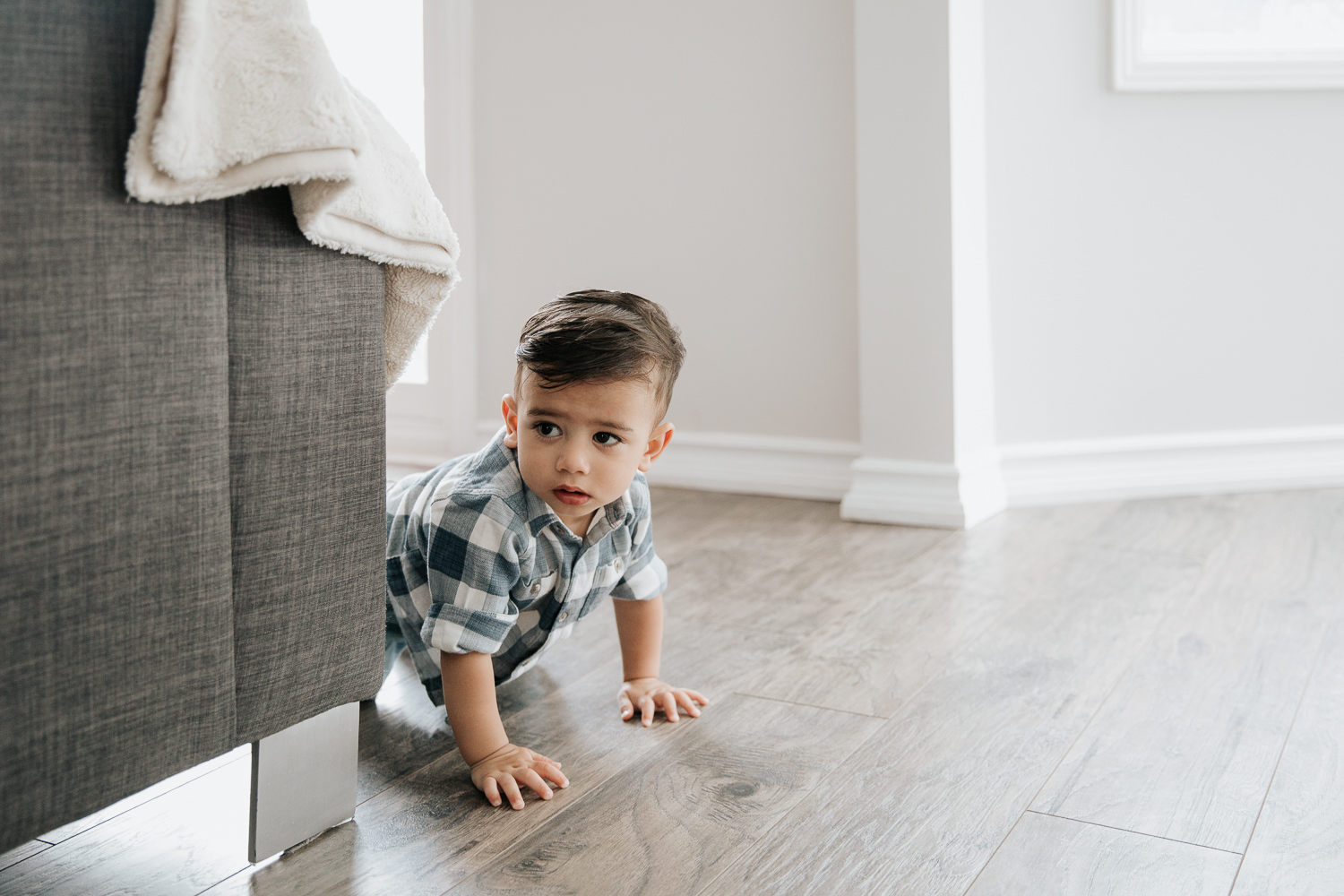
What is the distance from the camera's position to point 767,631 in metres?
1.37

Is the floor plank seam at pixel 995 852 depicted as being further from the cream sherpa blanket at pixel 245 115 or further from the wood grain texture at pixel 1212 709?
the cream sherpa blanket at pixel 245 115

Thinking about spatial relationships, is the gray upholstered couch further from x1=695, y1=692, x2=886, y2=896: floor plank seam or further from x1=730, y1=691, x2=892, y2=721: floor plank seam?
x1=730, y1=691, x2=892, y2=721: floor plank seam

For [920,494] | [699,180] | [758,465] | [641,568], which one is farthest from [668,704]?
[699,180]

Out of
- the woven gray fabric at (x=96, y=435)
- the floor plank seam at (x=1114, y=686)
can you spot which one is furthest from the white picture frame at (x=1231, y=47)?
the woven gray fabric at (x=96, y=435)

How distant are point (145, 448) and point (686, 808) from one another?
0.50 m

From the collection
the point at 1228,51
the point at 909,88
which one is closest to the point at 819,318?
the point at 909,88

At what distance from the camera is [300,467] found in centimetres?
76

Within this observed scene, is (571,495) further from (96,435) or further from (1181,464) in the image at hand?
(1181,464)

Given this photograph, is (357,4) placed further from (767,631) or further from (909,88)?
(767,631)

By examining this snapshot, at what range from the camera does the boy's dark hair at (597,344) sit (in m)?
0.94

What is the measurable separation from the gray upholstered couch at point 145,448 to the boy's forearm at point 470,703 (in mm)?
146

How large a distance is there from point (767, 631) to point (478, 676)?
19.8 inches

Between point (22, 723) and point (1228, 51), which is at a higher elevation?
point (1228, 51)

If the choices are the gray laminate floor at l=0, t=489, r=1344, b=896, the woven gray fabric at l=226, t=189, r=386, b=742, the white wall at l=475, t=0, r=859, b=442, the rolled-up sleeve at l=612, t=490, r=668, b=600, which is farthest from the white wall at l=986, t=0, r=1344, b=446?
the woven gray fabric at l=226, t=189, r=386, b=742
